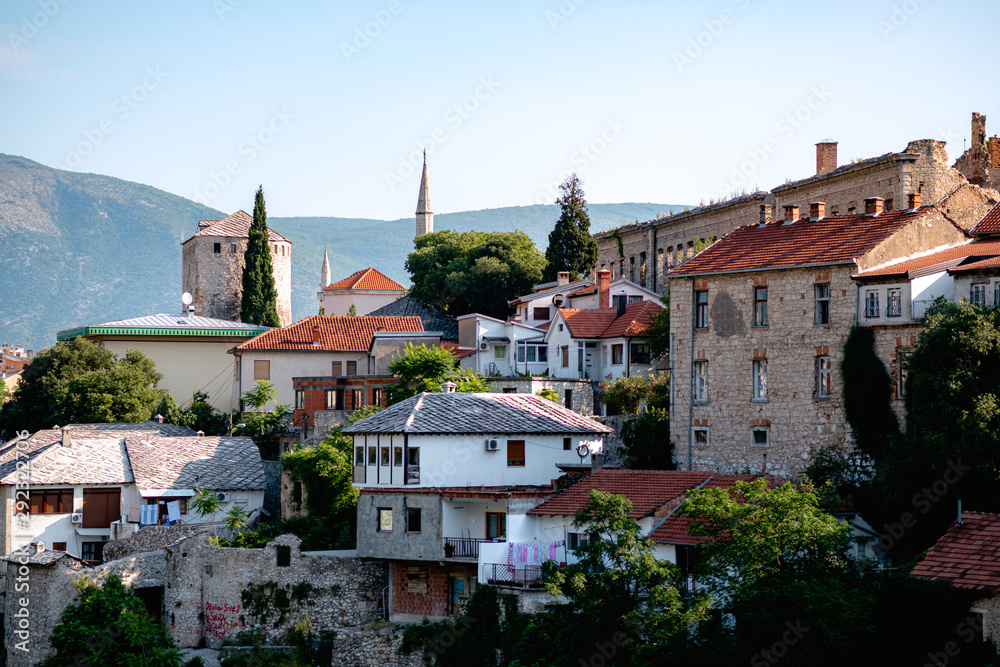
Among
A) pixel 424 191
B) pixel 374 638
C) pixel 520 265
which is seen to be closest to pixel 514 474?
pixel 374 638

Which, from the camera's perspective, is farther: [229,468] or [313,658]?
[229,468]

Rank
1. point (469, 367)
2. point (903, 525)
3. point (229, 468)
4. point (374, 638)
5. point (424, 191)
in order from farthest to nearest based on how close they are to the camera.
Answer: point (424, 191), point (469, 367), point (229, 468), point (374, 638), point (903, 525)

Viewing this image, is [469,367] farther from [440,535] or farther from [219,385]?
[440,535]

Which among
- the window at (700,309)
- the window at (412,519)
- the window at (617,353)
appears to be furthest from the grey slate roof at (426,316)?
the window at (412,519)

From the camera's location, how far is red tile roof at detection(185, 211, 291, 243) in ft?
286

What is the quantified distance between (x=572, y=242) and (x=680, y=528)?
37.5 meters

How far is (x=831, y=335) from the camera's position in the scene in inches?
1416

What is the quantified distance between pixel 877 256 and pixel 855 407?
15.7 feet

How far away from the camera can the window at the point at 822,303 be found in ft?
119

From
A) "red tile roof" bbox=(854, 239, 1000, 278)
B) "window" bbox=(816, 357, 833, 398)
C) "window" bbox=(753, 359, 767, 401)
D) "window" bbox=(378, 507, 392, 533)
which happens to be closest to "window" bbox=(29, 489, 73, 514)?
"window" bbox=(378, 507, 392, 533)

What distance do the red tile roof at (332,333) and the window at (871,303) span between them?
28.7 metres

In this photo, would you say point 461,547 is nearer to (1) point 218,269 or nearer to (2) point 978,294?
(2) point 978,294

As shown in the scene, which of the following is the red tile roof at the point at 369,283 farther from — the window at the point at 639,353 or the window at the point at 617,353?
the window at the point at 639,353

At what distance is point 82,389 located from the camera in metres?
54.5
